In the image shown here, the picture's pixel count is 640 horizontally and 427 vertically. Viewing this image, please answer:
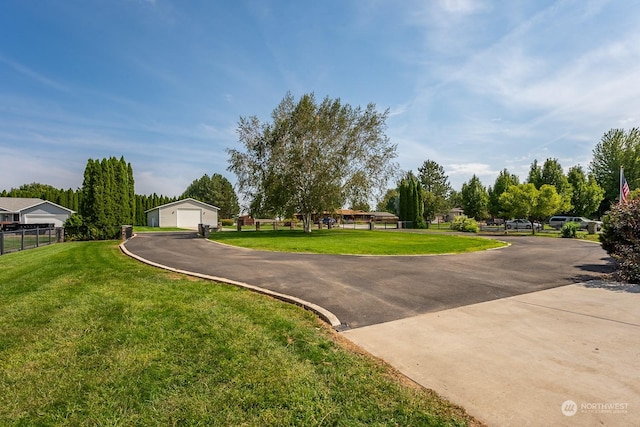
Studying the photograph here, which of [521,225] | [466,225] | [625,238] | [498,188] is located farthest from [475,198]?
[625,238]

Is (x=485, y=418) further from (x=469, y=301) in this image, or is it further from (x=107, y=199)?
(x=107, y=199)

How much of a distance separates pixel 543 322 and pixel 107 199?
22.1 m

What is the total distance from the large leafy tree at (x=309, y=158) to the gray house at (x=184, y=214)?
19.5 m

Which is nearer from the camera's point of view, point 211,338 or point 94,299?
point 211,338

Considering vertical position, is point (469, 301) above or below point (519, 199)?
below

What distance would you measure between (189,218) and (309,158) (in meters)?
26.2

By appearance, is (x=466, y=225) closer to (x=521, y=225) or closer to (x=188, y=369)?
(x=521, y=225)

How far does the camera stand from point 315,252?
13.8 meters

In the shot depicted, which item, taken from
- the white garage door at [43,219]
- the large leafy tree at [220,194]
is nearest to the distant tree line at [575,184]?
the large leafy tree at [220,194]

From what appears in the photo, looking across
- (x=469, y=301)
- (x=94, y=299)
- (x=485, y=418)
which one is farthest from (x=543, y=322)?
(x=94, y=299)

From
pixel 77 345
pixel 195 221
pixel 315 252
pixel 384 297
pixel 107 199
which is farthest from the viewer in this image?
pixel 195 221

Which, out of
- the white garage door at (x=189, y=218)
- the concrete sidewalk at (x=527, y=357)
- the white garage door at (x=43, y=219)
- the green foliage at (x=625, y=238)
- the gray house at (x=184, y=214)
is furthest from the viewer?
the white garage door at (x=189, y=218)

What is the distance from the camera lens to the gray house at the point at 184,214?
41875mm

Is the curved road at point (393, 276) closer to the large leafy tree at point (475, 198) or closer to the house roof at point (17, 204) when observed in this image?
the house roof at point (17, 204)
